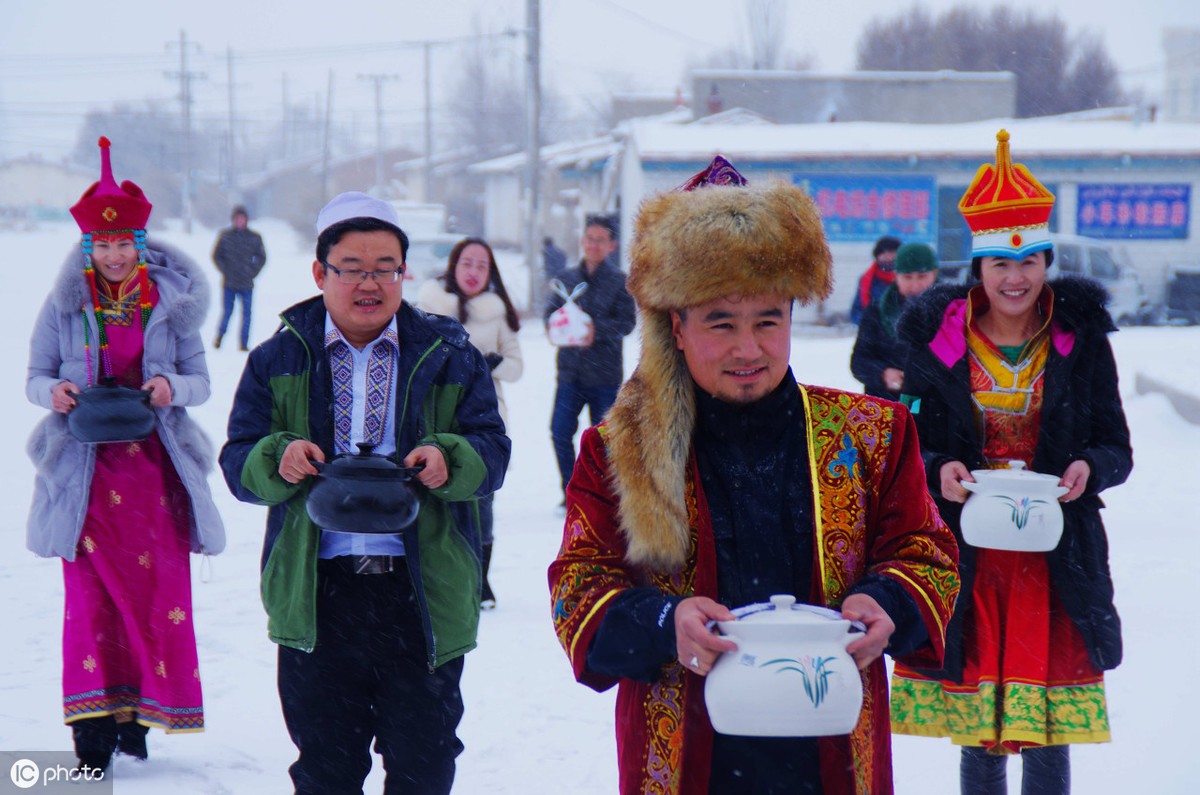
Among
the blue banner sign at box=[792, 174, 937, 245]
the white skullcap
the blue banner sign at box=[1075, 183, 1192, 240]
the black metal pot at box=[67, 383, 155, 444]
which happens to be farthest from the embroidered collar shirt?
the blue banner sign at box=[1075, 183, 1192, 240]

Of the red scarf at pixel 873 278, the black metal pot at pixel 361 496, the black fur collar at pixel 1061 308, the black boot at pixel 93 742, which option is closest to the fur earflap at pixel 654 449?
the black metal pot at pixel 361 496

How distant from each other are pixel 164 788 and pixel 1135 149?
20735mm

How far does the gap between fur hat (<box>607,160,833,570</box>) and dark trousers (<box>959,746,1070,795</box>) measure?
1.74 m

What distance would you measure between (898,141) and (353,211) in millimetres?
19462

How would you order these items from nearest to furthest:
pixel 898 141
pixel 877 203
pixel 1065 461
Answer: pixel 1065 461
pixel 877 203
pixel 898 141

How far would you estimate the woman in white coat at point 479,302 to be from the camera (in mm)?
5703

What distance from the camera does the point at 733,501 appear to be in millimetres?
1839

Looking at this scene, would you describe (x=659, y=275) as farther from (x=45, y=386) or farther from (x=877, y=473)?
(x=45, y=386)

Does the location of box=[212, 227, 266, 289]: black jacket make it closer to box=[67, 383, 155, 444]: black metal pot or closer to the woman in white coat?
the woman in white coat

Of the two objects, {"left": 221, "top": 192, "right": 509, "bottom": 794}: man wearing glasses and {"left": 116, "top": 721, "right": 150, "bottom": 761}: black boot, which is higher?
{"left": 221, "top": 192, "right": 509, "bottom": 794}: man wearing glasses

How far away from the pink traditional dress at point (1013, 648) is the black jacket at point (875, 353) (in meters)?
2.12

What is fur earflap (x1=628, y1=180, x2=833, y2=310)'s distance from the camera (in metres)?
1.75

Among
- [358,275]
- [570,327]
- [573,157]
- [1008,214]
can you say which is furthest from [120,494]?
[573,157]

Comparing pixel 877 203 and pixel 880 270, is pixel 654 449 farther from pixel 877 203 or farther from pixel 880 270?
pixel 877 203
